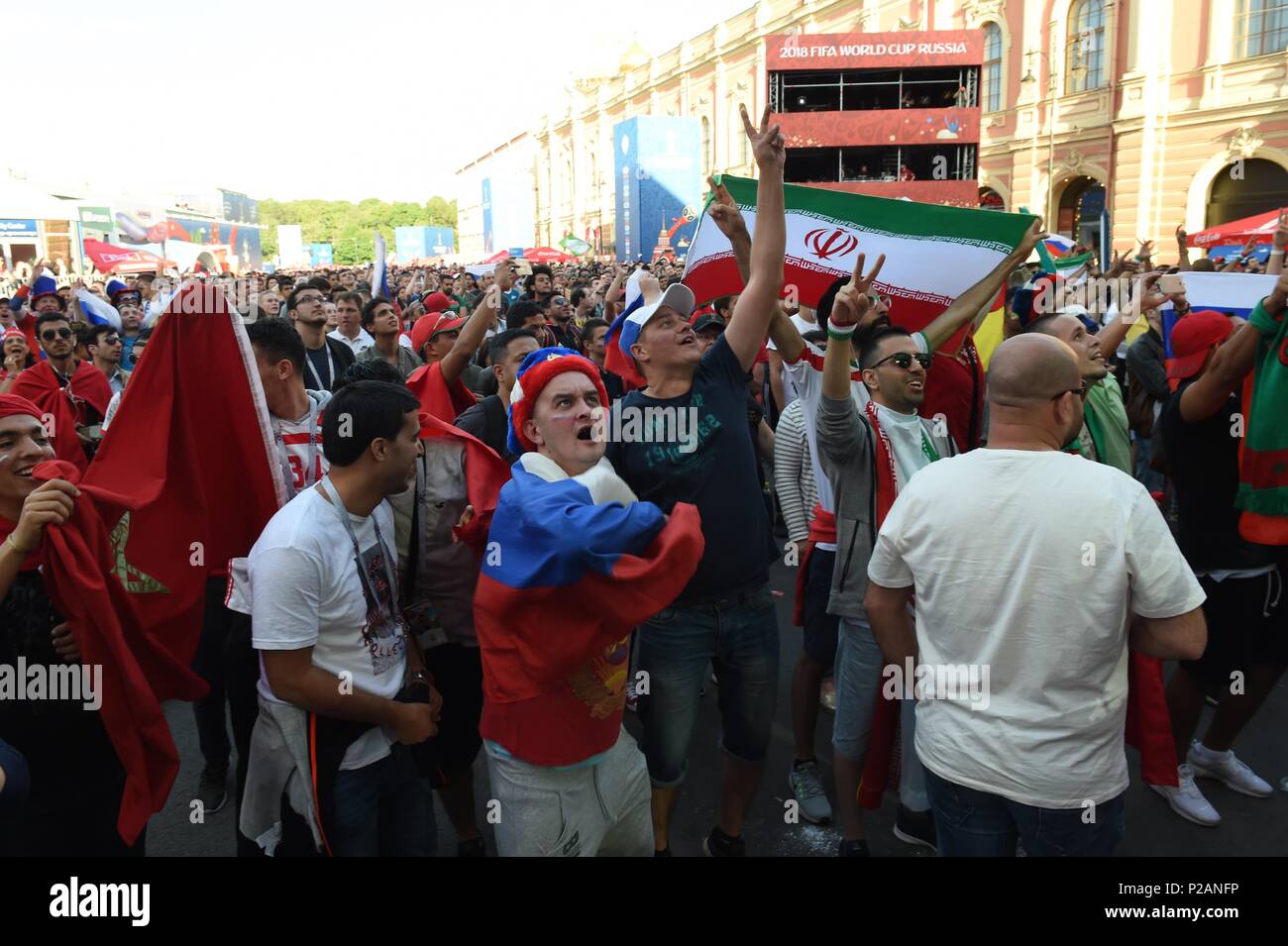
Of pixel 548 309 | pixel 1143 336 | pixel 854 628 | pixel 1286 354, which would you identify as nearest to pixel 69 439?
pixel 854 628

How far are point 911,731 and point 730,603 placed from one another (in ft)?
2.65

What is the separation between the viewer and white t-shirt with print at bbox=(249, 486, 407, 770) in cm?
222

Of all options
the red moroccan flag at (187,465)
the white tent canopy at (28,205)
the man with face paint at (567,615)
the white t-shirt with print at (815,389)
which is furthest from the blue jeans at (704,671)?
the white tent canopy at (28,205)

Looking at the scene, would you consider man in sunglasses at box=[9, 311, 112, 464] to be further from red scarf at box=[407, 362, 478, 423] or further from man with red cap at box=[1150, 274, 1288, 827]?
man with red cap at box=[1150, 274, 1288, 827]

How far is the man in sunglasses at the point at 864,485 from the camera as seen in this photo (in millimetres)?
3164

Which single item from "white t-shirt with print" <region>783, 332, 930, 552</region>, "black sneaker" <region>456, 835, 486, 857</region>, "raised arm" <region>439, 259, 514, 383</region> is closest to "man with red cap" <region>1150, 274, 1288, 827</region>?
"white t-shirt with print" <region>783, 332, 930, 552</region>

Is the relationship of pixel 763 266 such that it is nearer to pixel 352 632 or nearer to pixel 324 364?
pixel 352 632

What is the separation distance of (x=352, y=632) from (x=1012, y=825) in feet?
Answer: 5.78

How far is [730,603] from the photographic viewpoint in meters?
3.06

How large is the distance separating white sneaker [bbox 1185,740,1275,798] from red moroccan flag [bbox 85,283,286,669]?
396 cm

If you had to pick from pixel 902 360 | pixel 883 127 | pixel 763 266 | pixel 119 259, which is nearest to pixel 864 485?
pixel 902 360

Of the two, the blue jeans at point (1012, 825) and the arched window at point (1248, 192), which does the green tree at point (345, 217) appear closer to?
the arched window at point (1248, 192)
